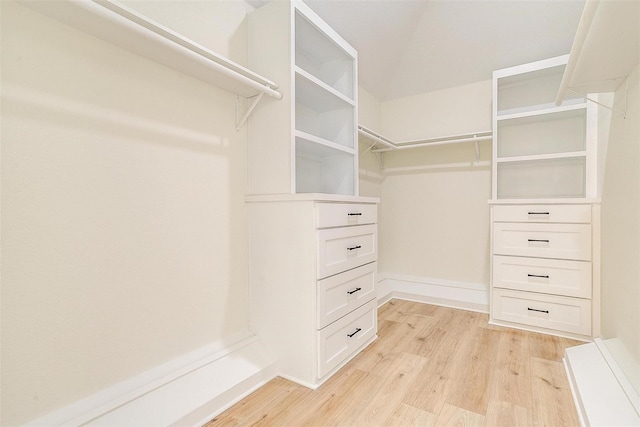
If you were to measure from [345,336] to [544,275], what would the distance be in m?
1.39

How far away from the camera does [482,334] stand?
1.92 m

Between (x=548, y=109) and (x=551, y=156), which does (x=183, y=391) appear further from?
(x=548, y=109)

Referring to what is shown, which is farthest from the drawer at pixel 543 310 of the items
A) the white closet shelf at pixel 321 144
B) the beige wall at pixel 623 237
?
the white closet shelf at pixel 321 144


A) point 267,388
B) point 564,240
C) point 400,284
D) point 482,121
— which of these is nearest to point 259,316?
point 267,388

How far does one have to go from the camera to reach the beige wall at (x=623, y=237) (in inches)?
46.9

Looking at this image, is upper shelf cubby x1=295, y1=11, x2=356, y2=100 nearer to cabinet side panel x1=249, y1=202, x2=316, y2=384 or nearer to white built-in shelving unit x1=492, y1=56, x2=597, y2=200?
cabinet side panel x1=249, y1=202, x2=316, y2=384

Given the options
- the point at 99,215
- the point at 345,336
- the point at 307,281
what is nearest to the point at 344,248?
the point at 307,281

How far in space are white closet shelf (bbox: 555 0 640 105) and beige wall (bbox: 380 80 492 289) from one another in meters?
1.21

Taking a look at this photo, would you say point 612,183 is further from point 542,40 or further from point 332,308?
point 332,308

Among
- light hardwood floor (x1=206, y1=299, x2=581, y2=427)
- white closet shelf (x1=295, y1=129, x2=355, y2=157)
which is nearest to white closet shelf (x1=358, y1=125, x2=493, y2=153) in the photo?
white closet shelf (x1=295, y1=129, x2=355, y2=157)

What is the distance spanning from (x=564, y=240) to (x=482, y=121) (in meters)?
1.22

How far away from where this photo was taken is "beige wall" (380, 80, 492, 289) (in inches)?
103

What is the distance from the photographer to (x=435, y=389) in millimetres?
1327

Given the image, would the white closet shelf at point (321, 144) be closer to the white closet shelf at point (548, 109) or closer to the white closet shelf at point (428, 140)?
the white closet shelf at point (428, 140)
